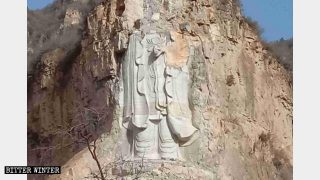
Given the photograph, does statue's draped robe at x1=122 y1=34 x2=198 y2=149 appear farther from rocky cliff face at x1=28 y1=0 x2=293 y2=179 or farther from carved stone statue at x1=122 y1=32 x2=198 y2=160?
rocky cliff face at x1=28 y1=0 x2=293 y2=179

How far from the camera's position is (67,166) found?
23906 millimetres

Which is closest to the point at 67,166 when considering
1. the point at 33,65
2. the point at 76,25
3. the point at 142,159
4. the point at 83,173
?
the point at 83,173

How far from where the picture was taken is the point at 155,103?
2331 cm

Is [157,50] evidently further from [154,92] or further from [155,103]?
[155,103]

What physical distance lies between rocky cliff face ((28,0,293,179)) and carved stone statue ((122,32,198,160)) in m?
0.29

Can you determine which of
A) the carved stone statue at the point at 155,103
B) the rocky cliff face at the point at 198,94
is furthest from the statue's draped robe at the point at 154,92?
the rocky cliff face at the point at 198,94

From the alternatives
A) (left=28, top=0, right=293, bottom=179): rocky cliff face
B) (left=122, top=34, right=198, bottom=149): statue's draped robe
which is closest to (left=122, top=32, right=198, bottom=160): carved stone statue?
(left=122, top=34, right=198, bottom=149): statue's draped robe

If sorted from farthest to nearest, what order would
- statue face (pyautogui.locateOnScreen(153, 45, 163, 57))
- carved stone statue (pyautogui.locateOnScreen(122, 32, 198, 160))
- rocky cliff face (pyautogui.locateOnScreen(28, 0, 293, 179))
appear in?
rocky cliff face (pyautogui.locateOnScreen(28, 0, 293, 179)) < statue face (pyautogui.locateOnScreen(153, 45, 163, 57)) < carved stone statue (pyautogui.locateOnScreen(122, 32, 198, 160))

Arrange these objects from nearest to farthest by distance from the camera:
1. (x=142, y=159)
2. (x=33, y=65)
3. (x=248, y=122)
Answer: (x=142, y=159) → (x=248, y=122) → (x=33, y=65)

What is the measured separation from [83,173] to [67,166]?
0.59 meters

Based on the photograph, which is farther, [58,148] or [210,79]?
[58,148]

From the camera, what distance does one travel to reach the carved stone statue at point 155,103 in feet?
76.0

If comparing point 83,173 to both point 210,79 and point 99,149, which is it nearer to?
point 99,149

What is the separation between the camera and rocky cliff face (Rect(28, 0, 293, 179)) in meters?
23.6
